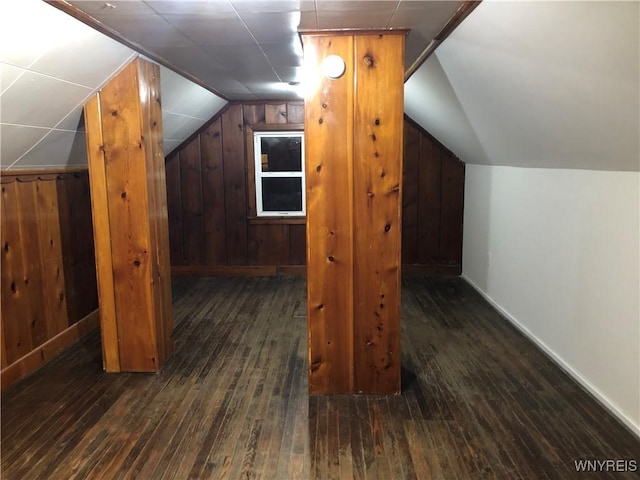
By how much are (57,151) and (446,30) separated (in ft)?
8.28

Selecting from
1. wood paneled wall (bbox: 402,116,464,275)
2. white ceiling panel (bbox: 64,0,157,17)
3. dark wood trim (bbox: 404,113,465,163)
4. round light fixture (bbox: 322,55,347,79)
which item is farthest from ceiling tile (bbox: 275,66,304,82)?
wood paneled wall (bbox: 402,116,464,275)

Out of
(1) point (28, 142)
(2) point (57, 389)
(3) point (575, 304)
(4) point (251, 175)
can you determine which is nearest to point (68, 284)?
(2) point (57, 389)

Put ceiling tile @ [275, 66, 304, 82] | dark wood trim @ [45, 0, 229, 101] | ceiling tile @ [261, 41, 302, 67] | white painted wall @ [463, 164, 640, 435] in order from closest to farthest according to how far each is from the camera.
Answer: dark wood trim @ [45, 0, 229, 101] < white painted wall @ [463, 164, 640, 435] < ceiling tile @ [261, 41, 302, 67] < ceiling tile @ [275, 66, 304, 82]

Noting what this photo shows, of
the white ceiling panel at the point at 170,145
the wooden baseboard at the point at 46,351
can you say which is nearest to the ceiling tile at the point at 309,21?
the wooden baseboard at the point at 46,351

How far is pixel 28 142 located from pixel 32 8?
1.10 metres

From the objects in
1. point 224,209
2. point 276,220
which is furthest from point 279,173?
point 224,209

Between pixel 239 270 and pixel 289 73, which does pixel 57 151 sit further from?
pixel 239 270

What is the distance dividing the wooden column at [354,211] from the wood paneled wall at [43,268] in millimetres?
1809

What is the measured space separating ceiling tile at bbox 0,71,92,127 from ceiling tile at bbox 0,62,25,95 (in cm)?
3

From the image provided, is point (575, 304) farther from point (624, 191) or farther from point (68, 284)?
point (68, 284)

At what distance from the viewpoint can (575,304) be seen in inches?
116

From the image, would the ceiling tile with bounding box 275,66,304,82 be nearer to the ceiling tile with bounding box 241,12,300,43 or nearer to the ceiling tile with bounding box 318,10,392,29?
the ceiling tile with bounding box 241,12,300,43

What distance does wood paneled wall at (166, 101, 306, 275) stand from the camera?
547cm

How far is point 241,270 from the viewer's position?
574cm
